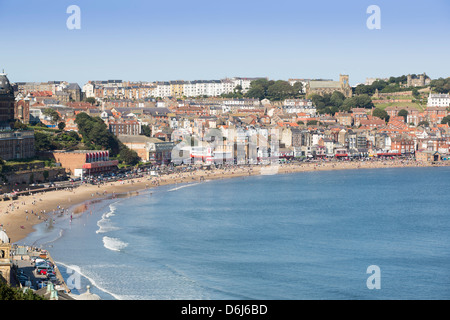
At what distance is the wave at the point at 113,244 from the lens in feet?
88.8

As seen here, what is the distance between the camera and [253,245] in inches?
1161

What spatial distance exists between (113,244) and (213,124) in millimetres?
49004

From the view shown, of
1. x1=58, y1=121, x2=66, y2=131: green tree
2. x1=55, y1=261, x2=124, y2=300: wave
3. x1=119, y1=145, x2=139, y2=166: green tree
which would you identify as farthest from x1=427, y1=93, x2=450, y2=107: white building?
x1=55, y1=261, x2=124, y2=300: wave

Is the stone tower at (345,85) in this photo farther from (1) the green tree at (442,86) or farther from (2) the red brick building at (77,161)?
(2) the red brick building at (77,161)

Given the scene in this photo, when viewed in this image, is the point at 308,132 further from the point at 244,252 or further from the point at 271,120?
the point at 244,252

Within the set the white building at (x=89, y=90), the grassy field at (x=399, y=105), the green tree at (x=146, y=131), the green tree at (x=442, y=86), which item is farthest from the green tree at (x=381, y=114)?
the green tree at (x=146, y=131)

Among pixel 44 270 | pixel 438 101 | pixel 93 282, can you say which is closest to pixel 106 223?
pixel 93 282

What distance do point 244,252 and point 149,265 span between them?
4527 mm

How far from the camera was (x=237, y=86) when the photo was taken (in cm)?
11588
